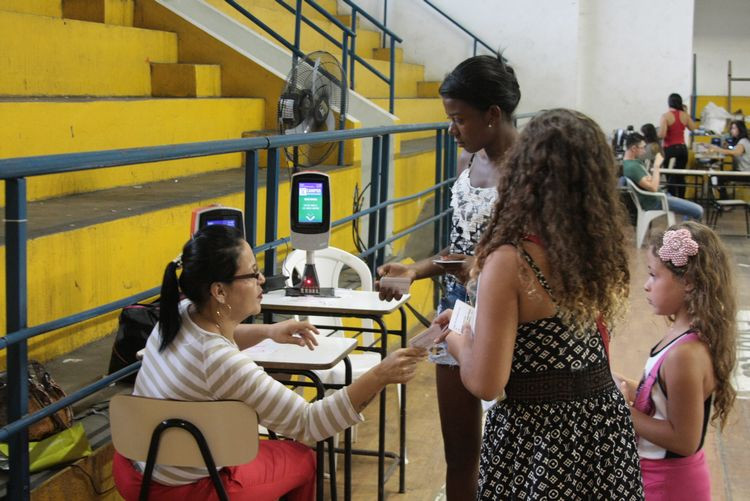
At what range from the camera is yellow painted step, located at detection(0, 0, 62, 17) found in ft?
18.2

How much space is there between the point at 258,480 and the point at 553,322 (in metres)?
0.79

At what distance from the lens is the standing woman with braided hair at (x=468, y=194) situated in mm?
2609

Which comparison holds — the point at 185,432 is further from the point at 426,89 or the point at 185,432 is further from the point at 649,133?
the point at 426,89

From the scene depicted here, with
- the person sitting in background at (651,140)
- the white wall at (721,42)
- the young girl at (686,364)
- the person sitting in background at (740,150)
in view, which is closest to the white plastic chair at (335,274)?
the young girl at (686,364)

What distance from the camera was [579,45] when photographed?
1205cm

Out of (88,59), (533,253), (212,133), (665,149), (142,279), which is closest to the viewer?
(533,253)

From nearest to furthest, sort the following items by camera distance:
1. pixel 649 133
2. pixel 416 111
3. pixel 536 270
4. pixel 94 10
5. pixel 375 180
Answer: pixel 536 270 < pixel 375 180 < pixel 94 10 < pixel 649 133 < pixel 416 111

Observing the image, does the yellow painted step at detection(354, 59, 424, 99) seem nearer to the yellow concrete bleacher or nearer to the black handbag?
the yellow concrete bleacher

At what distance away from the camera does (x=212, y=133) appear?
6.23 metres

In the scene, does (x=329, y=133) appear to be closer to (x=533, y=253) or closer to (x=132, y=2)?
(x=533, y=253)

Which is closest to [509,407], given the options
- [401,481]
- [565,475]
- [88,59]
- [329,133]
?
[565,475]

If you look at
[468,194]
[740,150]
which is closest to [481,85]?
[468,194]

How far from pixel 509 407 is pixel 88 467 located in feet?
4.32

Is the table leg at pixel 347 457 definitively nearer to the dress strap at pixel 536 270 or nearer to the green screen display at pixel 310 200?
the green screen display at pixel 310 200
